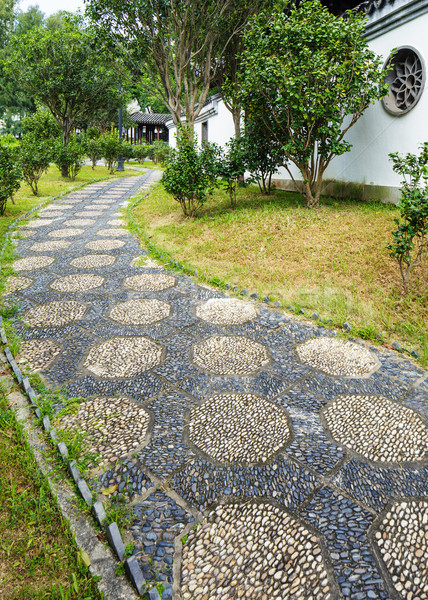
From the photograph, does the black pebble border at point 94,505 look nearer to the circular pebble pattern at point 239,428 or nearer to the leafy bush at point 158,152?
the circular pebble pattern at point 239,428

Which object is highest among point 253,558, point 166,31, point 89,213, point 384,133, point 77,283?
point 166,31

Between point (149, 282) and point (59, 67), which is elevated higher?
point (59, 67)

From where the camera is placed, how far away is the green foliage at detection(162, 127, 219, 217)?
738 centimetres

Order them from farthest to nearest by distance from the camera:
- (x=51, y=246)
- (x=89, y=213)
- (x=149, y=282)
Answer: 1. (x=89, y=213)
2. (x=51, y=246)
3. (x=149, y=282)

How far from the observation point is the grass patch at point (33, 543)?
1462mm

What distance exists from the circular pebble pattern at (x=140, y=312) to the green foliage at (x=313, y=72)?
13.6 feet

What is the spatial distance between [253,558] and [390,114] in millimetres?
7849

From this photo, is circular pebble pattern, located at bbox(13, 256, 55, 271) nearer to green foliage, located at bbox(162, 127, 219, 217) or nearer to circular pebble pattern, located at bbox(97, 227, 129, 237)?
circular pebble pattern, located at bbox(97, 227, 129, 237)

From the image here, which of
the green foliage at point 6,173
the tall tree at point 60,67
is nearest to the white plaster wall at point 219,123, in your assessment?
the tall tree at point 60,67

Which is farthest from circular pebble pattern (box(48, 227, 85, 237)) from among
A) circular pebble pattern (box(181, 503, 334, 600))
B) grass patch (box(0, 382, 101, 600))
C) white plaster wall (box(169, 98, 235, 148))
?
white plaster wall (box(169, 98, 235, 148))

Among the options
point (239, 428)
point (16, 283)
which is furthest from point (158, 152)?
point (239, 428)

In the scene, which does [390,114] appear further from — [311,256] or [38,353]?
[38,353]

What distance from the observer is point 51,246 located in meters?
6.66

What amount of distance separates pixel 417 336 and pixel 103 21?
993 cm
